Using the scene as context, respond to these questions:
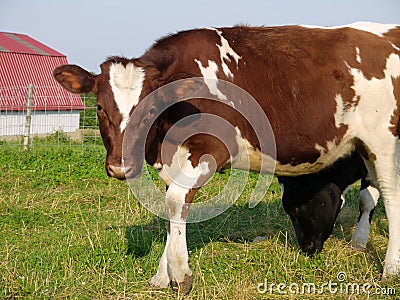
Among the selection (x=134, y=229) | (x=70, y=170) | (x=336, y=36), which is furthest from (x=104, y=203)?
(x=336, y=36)

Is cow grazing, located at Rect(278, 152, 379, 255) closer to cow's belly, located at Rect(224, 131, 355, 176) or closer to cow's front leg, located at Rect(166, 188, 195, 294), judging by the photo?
cow's belly, located at Rect(224, 131, 355, 176)

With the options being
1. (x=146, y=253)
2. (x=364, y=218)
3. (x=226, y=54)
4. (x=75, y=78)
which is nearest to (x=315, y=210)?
(x=364, y=218)

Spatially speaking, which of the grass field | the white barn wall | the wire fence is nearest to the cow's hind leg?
the grass field

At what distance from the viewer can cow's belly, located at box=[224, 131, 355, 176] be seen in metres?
5.00

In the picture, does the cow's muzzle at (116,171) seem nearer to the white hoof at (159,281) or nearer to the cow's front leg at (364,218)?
the white hoof at (159,281)

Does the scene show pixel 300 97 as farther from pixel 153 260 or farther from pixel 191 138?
pixel 153 260

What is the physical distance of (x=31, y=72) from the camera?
26.9 meters

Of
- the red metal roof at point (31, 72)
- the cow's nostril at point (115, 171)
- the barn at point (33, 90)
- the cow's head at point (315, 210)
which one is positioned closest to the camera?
the cow's nostril at point (115, 171)

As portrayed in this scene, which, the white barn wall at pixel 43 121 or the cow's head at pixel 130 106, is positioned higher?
the cow's head at pixel 130 106

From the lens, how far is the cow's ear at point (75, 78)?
4.86 m

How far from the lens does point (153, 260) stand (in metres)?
Answer: 5.52

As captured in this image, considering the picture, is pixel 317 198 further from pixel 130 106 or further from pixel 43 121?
pixel 43 121

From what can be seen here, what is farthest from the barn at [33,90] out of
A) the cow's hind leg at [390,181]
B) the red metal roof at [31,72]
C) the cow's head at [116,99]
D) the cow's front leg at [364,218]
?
the cow's hind leg at [390,181]

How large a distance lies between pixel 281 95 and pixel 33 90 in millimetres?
20917
